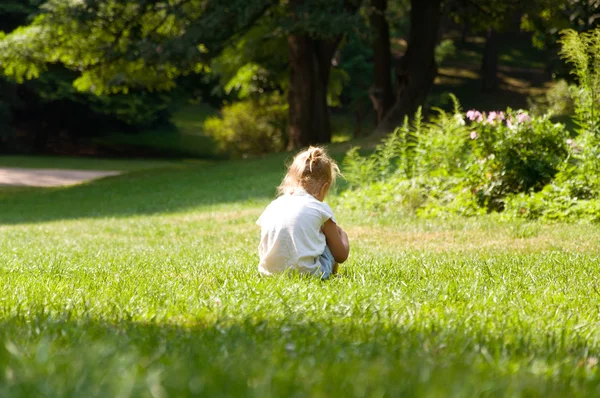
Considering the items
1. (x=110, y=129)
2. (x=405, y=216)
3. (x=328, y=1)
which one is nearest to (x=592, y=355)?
(x=405, y=216)

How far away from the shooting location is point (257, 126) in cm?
3347

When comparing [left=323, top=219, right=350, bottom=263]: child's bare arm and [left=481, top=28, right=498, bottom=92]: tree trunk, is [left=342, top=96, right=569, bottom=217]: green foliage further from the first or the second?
[left=481, top=28, right=498, bottom=92]: tree trunk

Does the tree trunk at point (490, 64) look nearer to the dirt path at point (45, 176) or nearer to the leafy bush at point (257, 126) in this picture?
the leafy bush at point (257, 126)

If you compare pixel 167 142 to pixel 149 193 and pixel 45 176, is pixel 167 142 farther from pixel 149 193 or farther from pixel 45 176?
pixel 149 193

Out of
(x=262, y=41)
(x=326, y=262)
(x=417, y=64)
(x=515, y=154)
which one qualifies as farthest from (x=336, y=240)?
(x=262, y=41)

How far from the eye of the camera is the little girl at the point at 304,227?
19.5 ft

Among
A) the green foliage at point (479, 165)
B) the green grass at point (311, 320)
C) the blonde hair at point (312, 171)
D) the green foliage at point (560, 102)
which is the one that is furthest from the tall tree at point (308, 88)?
the blonde hair at point (312, 171)

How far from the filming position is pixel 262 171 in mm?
22938

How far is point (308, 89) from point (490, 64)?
97.8ft

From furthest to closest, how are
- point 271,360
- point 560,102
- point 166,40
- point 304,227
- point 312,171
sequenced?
point 560,102, point 166,40, point 312,171, point 304,227, point 271,360

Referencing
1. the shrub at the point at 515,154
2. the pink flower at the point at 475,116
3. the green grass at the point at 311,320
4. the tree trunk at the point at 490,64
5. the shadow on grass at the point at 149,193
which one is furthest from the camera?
the tree trunk at the point at 490,64

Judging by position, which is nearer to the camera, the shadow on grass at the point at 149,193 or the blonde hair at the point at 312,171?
the blonde hair at the point at 312,171

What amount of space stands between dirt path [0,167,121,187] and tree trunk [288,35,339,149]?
7663 millimetres

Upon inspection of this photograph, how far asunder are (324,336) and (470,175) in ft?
29.4
